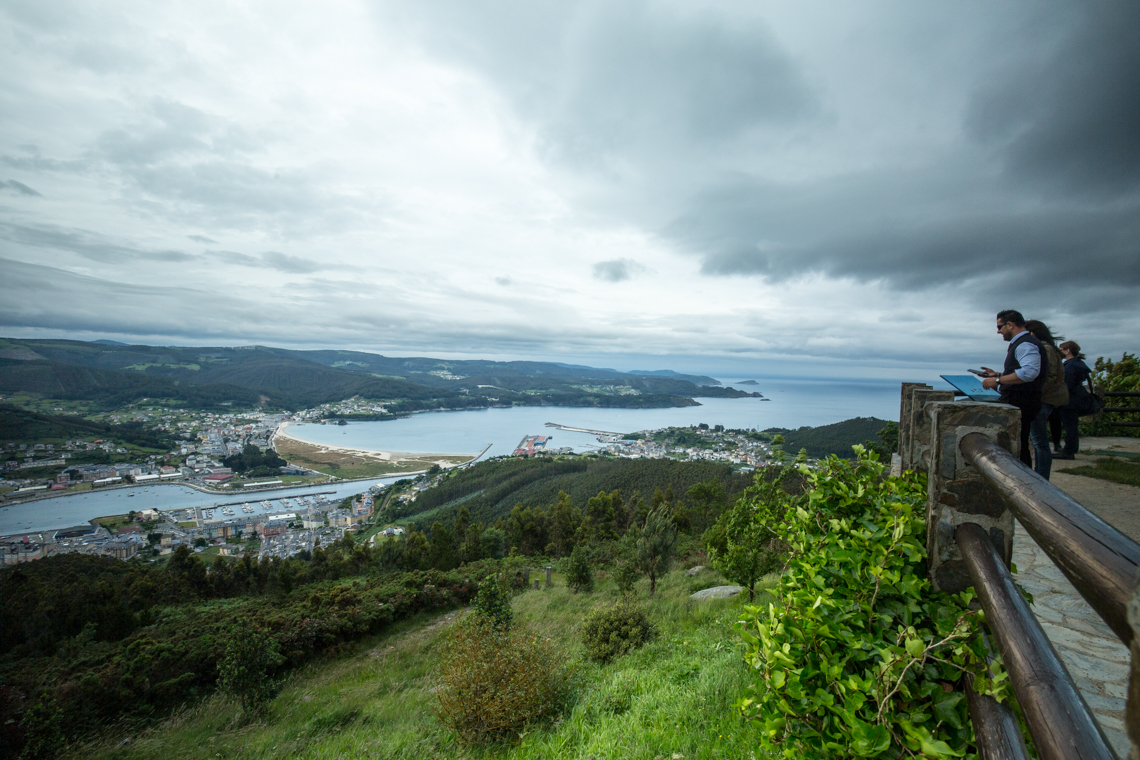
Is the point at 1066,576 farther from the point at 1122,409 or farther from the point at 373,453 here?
the point at 373,453

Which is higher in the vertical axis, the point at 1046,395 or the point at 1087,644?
the point at 1046,395

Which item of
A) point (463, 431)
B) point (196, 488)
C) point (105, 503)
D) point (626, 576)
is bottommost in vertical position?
point (463, 431)

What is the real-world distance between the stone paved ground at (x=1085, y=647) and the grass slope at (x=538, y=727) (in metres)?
1.76

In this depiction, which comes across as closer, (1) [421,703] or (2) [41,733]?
(1) [421,703]

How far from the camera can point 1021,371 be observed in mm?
3924

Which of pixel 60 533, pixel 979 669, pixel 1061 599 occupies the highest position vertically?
pixel 979 669

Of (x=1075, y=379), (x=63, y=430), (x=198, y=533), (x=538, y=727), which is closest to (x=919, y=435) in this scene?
(x=538, y=727)

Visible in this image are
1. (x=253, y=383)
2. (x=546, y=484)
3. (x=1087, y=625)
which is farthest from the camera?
(x=253, y=383)

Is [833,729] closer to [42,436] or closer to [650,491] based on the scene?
[650,491]

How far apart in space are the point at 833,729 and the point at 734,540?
6.06m

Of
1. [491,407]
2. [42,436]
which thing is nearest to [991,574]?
[42,436]

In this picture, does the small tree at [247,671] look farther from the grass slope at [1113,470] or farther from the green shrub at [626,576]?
the grass slope at [1113,470]

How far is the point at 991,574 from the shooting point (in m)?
1.26

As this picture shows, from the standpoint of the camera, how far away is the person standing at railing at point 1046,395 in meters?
4.45
